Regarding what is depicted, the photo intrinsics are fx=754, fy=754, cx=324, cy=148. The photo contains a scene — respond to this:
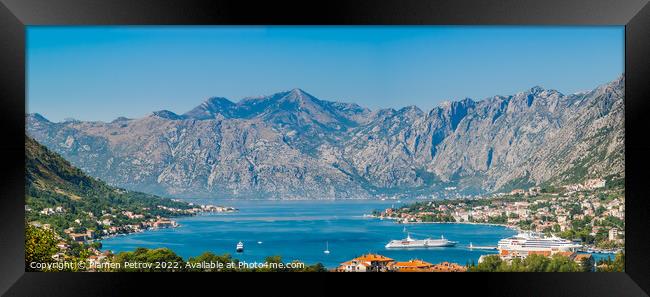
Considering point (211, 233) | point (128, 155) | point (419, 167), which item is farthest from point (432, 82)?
point (128, 155)

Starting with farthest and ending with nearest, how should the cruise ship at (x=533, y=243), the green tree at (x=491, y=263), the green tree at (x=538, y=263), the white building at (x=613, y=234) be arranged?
the cruise ship at (x=533, y=243) → the green tree at (x=491, y=263) → the white building at (x=613, y=234) → the green tree at (x=538, y=263)

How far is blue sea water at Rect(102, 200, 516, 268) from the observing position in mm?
15934

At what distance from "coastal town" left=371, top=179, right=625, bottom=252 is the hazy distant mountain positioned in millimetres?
449

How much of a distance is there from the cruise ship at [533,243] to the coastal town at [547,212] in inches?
9.6

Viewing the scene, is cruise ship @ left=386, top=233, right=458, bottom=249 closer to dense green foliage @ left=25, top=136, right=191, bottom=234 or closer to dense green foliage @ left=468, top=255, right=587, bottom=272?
dense green foliage @ left=468, top=255, right=587, bottom=272

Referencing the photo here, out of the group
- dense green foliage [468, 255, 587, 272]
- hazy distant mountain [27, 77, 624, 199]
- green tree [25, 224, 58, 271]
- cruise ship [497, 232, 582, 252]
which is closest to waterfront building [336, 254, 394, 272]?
dense green foliage [468, 255, 587, 272]

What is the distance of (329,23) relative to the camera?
4789mm

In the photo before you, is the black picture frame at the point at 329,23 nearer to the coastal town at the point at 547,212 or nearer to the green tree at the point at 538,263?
the green tree at the point at 538,263

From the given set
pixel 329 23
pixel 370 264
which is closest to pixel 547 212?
pixel 370 264

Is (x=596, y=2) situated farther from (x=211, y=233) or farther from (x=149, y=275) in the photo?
(x=211, y=233)

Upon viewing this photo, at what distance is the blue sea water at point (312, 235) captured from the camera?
15934mm

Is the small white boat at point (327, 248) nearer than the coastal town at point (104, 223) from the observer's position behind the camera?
No

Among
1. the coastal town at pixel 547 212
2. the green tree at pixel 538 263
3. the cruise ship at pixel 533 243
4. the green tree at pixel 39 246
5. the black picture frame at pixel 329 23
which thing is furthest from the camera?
the cruise ship at pixel 533 243

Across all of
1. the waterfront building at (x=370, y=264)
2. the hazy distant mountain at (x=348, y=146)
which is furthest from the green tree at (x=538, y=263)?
the hazy distant mountain at (x=348, y=146)
